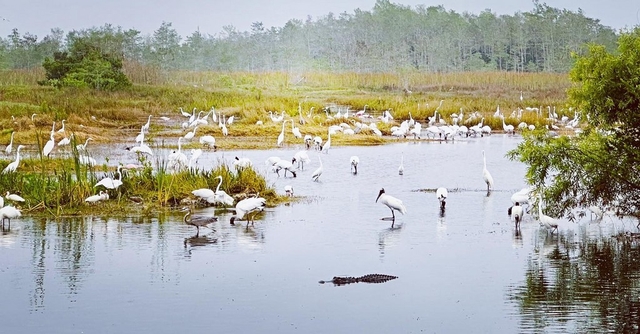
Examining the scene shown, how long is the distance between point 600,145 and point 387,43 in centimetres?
10209

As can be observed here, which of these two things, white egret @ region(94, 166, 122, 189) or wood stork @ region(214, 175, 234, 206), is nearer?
white egret @ region(94, 166, 122, 189)

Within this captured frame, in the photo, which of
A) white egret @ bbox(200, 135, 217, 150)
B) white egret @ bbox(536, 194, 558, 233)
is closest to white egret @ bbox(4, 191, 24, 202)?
white egret @ bbox(536, 194, 558, 233)

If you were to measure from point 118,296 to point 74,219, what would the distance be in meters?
5.76

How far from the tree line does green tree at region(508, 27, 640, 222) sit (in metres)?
78.2

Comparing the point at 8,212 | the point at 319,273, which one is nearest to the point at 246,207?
the point at 8,212

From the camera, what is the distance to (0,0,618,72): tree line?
3959 inches

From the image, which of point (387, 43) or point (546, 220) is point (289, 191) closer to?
point (546, 220)

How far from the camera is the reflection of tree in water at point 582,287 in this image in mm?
10578

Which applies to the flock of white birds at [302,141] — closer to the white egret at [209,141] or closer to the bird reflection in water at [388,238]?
the white egret at [209,141]

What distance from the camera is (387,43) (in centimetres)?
11625

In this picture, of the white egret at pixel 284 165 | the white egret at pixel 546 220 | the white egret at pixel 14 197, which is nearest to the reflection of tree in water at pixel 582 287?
the white egret at pixel 546 220

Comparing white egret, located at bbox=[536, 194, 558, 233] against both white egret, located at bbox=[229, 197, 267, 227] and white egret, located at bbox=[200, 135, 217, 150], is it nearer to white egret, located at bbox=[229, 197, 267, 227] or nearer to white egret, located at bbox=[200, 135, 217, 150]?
white egret, located at bbox=[229, 197, 267, 227]

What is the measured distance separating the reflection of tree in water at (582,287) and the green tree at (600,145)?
0.71 m

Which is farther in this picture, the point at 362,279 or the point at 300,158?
the point at 300,158
